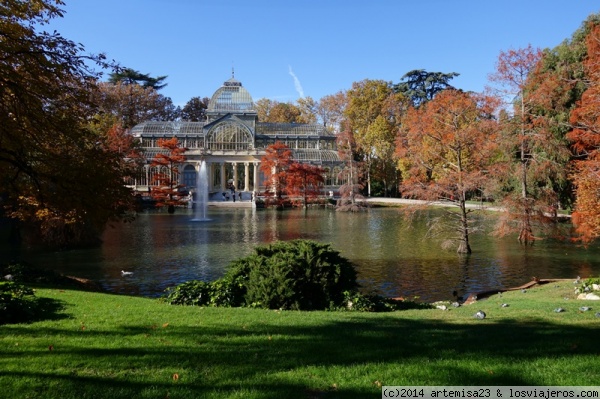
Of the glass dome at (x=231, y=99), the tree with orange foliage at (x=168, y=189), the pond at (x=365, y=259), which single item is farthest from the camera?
the glass dome at (x=231, y=99)

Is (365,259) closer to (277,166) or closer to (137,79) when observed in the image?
(277,166)

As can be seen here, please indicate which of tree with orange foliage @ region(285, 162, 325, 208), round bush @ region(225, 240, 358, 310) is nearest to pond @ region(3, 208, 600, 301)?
round bush @ region(225, 240, 358, 310)

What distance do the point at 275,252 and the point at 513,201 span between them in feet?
48.4

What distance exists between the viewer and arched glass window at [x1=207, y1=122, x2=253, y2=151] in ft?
185

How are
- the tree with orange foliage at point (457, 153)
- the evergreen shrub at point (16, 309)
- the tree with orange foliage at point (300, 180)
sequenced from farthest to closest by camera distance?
the tree with orange foliage at point (300, 180), the tree with orange foliage at point (457, 153), the evergreen shrub at point (16, 309)

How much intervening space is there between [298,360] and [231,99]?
59264 millimetres

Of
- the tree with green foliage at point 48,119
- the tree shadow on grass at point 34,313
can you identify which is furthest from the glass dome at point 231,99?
the tree shadow on grass at point 34,313

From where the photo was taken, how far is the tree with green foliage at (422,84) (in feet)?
203

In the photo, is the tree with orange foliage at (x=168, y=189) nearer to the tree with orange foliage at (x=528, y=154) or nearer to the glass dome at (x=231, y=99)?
the glass dome at (x=231, y=99)

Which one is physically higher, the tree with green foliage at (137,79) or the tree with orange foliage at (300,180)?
the tree with green foliage at (137,79)

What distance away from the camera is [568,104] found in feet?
77.7

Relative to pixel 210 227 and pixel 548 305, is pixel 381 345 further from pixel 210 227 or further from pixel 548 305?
pixel 210 227

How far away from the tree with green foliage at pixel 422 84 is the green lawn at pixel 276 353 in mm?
57979

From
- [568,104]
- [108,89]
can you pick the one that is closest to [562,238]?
[568,104]
